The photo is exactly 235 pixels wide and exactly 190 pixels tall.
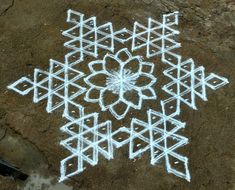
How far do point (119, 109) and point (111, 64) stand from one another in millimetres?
547

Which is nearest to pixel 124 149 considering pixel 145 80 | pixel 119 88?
pixel 119 88

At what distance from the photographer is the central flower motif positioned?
150 inches

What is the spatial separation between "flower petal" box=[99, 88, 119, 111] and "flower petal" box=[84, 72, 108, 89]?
0.08 meters

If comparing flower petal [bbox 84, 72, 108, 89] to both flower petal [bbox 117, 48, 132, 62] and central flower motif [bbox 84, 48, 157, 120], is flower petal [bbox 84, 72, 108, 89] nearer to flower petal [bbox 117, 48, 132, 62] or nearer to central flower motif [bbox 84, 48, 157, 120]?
central flower motif [bbox 84, 48, 157, 120]

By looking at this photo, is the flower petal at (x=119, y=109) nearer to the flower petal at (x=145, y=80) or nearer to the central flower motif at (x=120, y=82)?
the central flower motif at (x=120, y=82)

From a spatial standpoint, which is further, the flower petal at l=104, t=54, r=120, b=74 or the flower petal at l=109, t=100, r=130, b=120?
the flower petal at l=104, t=54, r=120, b=74

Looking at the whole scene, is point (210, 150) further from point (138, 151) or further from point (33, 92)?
point (33, 92)

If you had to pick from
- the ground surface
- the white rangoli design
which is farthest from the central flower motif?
the ground surface

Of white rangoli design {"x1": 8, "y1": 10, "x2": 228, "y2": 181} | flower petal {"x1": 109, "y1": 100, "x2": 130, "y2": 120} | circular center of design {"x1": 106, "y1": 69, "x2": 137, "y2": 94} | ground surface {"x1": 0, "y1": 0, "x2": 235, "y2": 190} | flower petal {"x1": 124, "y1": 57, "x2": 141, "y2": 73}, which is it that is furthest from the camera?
flower petal {"x1": 124, "y1": 57, "x2": 141, "y2": 73}

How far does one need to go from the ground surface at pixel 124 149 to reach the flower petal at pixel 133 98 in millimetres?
427

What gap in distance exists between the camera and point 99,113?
3746 millimetres

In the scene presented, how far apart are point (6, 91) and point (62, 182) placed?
1.12 m

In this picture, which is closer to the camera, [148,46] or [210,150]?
[210,150]

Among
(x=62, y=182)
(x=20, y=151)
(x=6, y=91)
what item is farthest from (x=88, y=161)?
(x=6, y=91)
